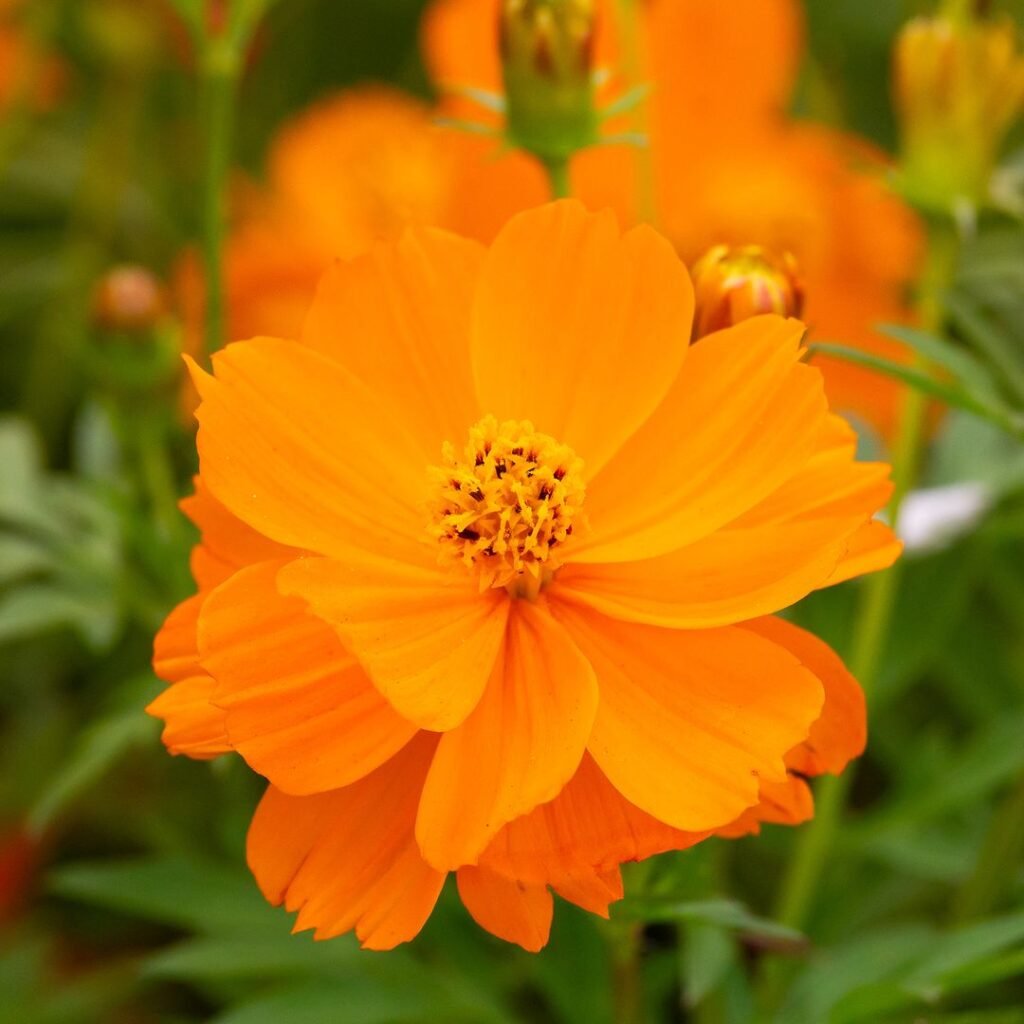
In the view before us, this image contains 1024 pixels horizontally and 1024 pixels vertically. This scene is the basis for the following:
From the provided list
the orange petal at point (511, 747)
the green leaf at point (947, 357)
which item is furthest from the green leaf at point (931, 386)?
A: the orange petal at point (511, 747)

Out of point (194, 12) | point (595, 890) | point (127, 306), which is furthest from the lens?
point (127, 306)

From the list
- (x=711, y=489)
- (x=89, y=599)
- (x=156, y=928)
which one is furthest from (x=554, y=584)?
(x=156, y=928)

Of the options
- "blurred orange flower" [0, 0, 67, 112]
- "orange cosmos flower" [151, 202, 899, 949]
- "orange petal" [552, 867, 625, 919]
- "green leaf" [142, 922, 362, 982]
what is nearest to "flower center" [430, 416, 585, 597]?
"orange cosmos flower" [151, 202, 899, 949]

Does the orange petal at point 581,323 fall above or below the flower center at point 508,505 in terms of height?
above

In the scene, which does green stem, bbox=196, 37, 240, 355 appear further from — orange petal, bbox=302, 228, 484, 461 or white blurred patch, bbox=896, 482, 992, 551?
white blurred patch, bbox=896, 482, 992, 551

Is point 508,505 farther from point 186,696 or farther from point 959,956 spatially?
point 959,956

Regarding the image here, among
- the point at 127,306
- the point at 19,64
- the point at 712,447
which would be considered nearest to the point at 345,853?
the point at 712,447

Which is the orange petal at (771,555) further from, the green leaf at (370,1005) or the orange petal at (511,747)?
the green leaf at (370,1005)
